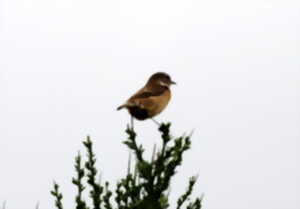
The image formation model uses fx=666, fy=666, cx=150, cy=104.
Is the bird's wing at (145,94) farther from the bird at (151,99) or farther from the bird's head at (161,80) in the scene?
the bird's head at (161,80)

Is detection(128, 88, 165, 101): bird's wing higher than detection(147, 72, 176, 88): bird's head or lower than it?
lower

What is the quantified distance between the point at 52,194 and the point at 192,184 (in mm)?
1734

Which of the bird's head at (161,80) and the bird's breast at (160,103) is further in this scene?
the bird's head at (161,80)

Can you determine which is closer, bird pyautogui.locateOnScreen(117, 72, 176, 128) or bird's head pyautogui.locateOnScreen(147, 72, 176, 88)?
bird pyautogui.locateOnScreen(117, 72, 176, 128)

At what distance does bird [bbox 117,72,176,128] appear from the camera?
8617 millimetres

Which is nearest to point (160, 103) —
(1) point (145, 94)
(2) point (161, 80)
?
(1) point (145, 94)

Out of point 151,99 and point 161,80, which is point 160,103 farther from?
point 161,80

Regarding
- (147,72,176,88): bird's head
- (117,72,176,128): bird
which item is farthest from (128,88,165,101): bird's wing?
(147,72,176,88): bird's head

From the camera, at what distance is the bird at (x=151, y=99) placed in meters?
8.62

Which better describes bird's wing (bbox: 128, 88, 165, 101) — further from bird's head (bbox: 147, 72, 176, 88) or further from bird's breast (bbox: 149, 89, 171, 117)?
bird's head (bbox: 147, 72, 176, 88)

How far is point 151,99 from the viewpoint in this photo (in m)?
8.80

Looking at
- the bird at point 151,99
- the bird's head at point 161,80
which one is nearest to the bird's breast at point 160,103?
the bird at point 151,99

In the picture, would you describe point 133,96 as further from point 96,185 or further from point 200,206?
point 200,206

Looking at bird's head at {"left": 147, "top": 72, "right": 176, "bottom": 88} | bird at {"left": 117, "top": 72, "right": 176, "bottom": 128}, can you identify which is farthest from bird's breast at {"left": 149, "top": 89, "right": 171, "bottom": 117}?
bird's head at {"left": 147, "top": 72, "right": 176, "bottom": 88}
